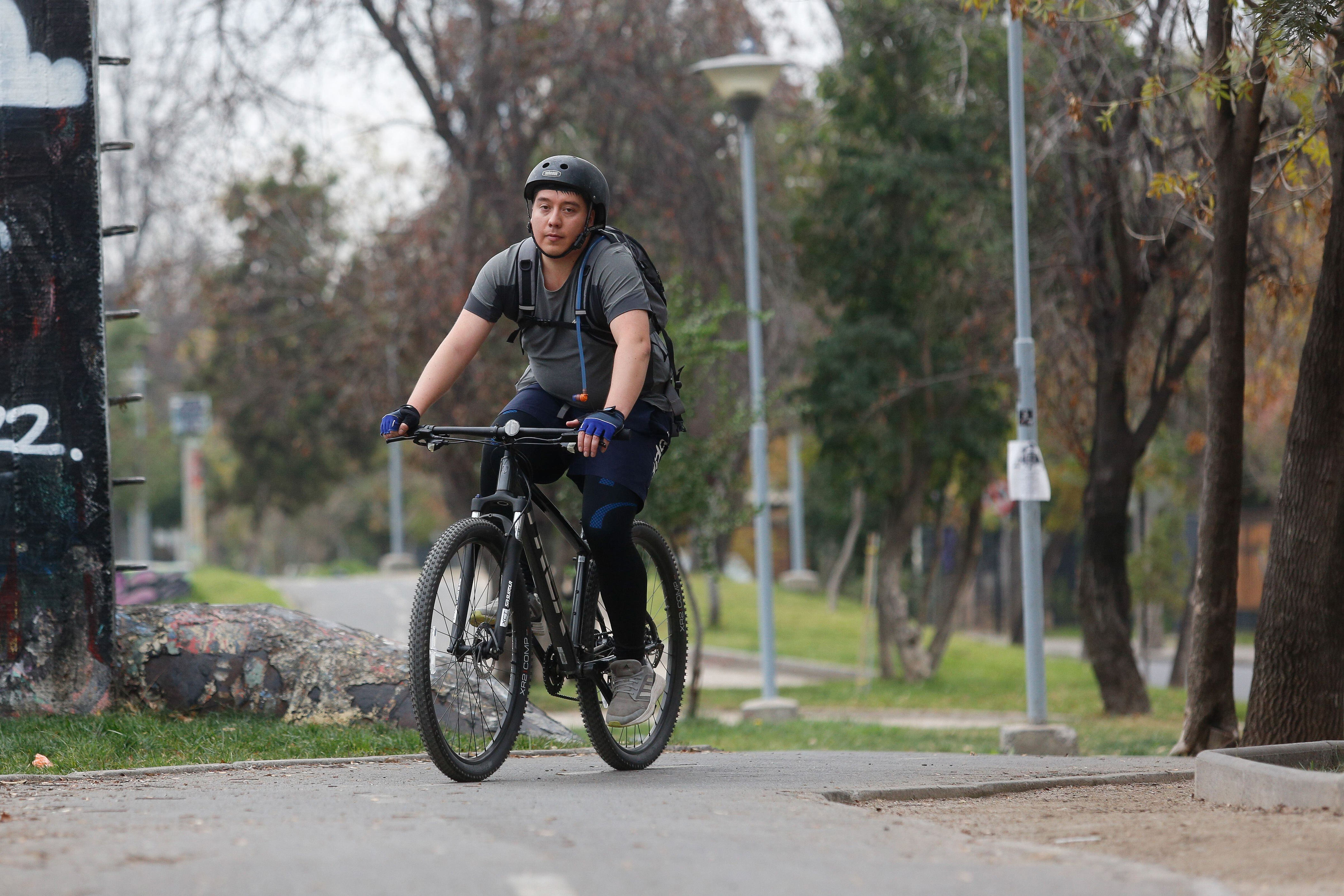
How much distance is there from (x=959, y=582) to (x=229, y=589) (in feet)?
45.4

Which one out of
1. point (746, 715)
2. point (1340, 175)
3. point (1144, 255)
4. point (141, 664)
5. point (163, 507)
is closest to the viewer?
point (141, 664)

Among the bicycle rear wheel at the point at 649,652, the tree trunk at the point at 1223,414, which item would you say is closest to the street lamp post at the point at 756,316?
the tree trunk at the point at 1223,414

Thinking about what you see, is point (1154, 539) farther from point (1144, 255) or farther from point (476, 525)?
point (476, 525)

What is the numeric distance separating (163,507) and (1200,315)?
155ft

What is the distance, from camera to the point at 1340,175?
786 cm

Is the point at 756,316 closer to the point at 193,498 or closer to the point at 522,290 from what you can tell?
the point at 522,290

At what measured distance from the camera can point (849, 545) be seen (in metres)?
29.1

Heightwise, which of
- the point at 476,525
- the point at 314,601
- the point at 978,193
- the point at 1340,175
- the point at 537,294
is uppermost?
the point at 978,193

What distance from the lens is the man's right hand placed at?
4945 mm

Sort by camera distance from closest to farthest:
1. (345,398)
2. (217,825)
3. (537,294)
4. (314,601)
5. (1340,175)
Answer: (217,825)
(537,294)
(1340,175)
(345,398)
(314,601)

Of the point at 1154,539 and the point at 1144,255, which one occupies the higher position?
the point at 1144,255

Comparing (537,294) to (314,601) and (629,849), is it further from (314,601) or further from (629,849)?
(314,601)

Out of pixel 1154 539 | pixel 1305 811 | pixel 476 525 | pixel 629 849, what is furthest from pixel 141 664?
pixel 1154 539

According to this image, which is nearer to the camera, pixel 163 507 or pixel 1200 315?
pixel 1200 315
